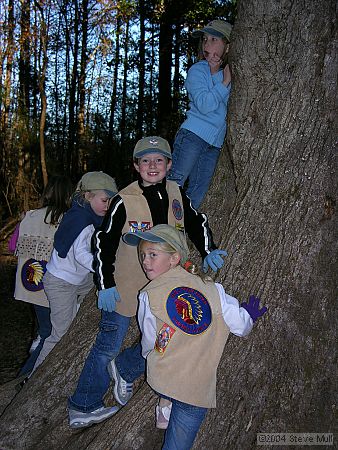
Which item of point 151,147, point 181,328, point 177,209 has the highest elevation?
point 151,147

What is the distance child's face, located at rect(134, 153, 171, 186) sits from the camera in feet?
10.5

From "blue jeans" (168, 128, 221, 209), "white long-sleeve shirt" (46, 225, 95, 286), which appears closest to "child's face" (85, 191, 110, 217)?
"white long-sleeve shirt" (46, 225, 95, 286)

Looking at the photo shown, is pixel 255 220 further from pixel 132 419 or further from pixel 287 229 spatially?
pixel 132 419

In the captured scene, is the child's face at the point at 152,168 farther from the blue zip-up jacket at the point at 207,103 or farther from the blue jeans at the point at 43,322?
the blue jeans at the point at 43,322

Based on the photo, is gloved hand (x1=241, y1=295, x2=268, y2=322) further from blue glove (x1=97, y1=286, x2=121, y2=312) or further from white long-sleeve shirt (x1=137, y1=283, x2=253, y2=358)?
blue glove (x1=97, y1=286, x2=121, y2=312)

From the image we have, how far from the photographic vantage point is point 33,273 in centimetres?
430

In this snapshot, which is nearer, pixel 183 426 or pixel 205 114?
pixel 183 426

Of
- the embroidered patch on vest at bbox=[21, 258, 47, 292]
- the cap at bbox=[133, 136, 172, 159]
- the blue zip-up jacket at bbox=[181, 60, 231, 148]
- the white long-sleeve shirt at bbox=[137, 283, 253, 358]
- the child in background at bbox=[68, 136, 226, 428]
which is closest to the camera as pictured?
the white long-sleeve shirt at bbox=[137, 283, 253, 358]

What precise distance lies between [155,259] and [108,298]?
0.43 meters

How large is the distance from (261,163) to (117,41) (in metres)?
19.9

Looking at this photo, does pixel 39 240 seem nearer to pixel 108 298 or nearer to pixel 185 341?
pixel 108 298

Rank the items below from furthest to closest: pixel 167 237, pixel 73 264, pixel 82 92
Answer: pixel 82 92, pixel 73 264, pixel 167 237

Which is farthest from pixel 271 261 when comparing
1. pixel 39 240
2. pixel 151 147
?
pixel 39 240

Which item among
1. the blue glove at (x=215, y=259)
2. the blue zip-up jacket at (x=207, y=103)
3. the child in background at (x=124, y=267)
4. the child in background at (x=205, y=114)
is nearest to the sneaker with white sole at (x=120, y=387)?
the child in background at (x=124, y=267)
